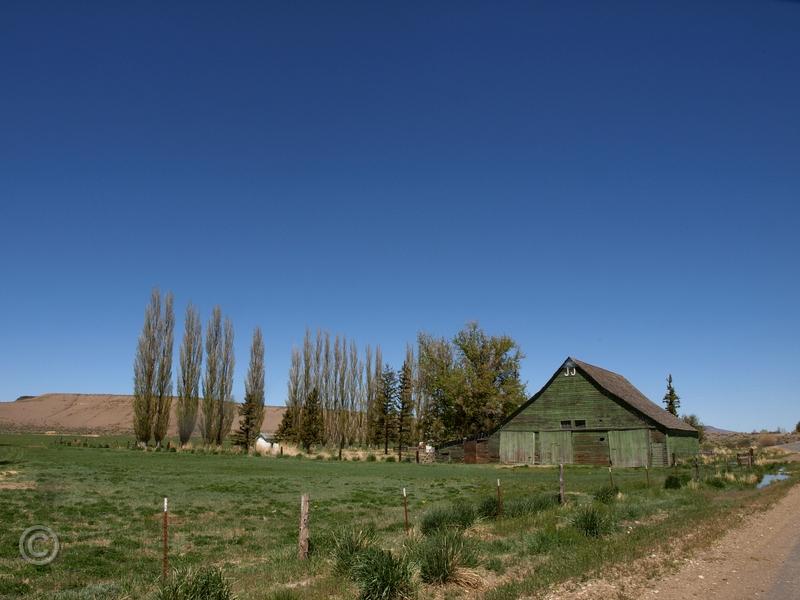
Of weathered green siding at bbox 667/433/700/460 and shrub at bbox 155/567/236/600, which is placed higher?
shrub at bbox 155/567/236/600

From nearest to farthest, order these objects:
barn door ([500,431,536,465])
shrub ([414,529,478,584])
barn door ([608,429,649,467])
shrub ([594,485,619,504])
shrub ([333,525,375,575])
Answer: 1. shrub ([414,529,478,584])
2. shrub ([333,525,375,575])
3. shrub ([594,485,619,504])
4. barn door ([608,429,649,467])
5. barn door ([500,431,536,465])

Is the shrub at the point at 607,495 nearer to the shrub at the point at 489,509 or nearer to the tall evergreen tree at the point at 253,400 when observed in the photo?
the shrub at the point at 489,509

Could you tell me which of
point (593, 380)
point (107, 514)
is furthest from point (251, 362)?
point (107, 514)

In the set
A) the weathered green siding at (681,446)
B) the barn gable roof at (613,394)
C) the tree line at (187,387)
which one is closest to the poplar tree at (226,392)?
the tree line at (187,387)

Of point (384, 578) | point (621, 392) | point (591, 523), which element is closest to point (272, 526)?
point (591, 523)

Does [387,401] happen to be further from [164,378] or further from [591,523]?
[591,523]

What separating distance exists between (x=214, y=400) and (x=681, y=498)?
55753 millimetres

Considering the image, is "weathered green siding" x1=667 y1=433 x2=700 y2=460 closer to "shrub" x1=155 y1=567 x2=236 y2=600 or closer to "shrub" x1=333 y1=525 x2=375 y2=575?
"shrub" x1=333 y1=525 x2=375 y2=575

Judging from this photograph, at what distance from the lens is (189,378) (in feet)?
224

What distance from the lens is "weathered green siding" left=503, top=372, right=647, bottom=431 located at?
4850 centimetres

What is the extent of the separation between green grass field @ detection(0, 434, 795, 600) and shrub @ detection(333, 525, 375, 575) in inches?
8.7

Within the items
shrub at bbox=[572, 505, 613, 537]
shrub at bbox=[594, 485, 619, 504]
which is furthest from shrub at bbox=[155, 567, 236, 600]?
shrub at bbox=[594, 485, 619, 504]

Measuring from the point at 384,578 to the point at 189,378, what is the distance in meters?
63.7

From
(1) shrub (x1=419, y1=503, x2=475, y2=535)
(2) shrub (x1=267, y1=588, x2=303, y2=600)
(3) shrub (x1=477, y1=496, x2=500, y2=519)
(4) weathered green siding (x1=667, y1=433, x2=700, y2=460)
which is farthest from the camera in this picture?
(4) weathered green siding (x1=667, y1=433, x2=700, y2=460)
